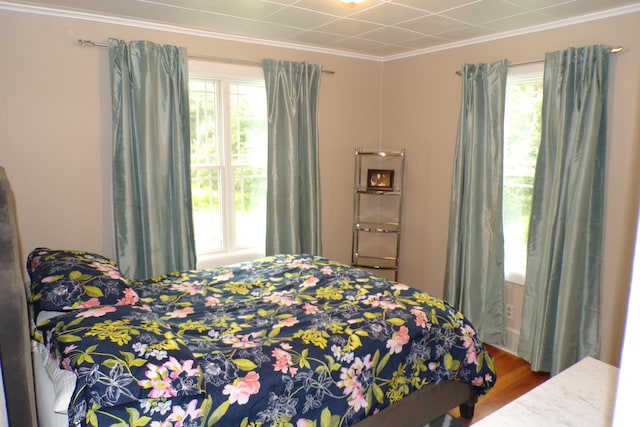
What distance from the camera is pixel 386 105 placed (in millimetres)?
4410

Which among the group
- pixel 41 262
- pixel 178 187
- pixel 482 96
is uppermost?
pixel 482 96

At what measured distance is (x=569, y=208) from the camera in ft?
9.55

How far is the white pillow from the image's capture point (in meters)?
1.51

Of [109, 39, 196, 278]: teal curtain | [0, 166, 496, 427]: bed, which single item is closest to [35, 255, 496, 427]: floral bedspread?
[0, 166, 496, 427]: bed

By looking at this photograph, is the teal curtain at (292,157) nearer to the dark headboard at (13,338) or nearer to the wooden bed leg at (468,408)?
the wooden bed leg at (468,408)

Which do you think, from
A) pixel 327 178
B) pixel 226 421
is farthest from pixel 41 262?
pixel 327 178

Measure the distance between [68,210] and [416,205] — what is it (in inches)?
115

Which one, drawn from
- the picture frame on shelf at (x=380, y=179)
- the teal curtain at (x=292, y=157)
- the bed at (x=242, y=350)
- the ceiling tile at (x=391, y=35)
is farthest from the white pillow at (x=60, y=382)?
the picture frame on shelf at (x=380, y=179)

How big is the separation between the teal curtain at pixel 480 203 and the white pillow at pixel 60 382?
291 cm

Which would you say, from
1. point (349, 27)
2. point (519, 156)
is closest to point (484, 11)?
point (349, 27)

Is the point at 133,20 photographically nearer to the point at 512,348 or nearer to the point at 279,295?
the point at 279,295

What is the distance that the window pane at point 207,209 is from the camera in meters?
3.62

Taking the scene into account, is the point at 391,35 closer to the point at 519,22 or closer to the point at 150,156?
the point at 519,22

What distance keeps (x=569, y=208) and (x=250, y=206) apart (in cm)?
251
